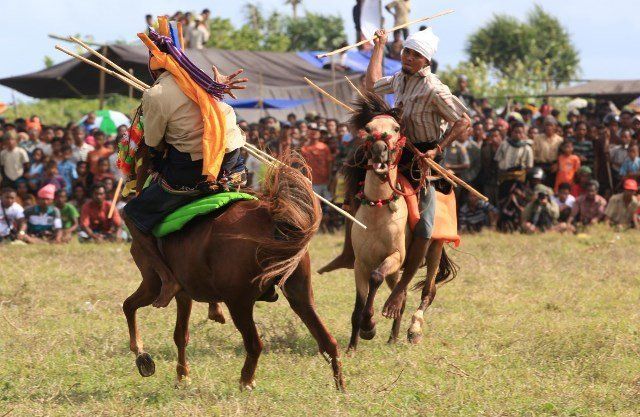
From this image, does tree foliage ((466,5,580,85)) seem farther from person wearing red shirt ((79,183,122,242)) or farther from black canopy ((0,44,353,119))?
person wearing red shirt ((79,183,122,242))

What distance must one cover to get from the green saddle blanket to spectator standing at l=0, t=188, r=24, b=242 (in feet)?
34.0

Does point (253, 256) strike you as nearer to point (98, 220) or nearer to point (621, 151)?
→ point (98, 220)

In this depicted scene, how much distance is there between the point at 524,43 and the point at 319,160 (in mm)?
48073

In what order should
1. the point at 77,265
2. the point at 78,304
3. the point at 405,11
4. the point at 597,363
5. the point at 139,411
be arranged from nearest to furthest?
the point at 139,411, the point at 597,363, the point at 78,304, the point at 77,265, the point at 405,11

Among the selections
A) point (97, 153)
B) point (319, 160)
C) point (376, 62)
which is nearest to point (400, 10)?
point (319, 160)

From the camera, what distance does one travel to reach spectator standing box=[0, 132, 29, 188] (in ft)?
60.7

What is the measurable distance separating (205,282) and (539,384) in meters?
2.31

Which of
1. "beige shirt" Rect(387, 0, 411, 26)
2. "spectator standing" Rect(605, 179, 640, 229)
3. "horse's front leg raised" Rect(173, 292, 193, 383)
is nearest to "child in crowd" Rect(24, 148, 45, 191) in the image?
"beige shirt" Rect(387, 0, 411, 26)

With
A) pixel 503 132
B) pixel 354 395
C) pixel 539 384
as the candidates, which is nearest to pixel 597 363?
pixel 539 384

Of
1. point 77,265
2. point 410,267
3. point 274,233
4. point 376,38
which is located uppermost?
point 376,38

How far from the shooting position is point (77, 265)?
14055mm

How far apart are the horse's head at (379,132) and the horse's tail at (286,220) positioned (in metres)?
1.10

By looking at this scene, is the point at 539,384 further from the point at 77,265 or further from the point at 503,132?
the point at 503,132

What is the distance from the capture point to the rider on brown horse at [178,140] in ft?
24.0
